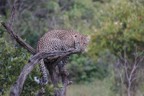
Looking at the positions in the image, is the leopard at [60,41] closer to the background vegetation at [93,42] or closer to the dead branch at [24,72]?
the background vegetation at [93,42]

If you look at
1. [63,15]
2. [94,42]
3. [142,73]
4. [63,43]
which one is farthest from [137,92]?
[63,15]

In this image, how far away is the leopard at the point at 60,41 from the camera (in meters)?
9.53

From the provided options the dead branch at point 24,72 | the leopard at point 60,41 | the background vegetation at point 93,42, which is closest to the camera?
the dead branch at point 24,72

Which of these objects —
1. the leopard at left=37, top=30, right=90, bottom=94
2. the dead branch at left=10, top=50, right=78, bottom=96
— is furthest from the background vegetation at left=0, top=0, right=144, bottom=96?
the dead branch at left=10, top=50, right=78, bottom=96

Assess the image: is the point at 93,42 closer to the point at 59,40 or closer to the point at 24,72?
the point at 59,40

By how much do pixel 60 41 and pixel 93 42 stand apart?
5.94 m

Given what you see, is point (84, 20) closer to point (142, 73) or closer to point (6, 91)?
A: point (142, 73)

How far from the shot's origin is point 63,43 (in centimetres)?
1017

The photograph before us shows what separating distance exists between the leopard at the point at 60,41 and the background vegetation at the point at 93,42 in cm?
57

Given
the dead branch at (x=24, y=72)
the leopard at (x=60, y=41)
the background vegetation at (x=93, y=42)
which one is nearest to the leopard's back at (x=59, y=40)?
the leopard at (x=60, y=41)

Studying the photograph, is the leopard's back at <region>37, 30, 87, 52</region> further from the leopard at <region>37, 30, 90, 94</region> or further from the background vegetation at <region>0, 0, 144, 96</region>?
the background vegetation at <region>0, 0, 144, 96</region>

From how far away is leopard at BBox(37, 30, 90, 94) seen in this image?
31.3 feet

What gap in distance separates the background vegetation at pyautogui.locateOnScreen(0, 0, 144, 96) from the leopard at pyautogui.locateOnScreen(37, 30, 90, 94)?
0.57 meters

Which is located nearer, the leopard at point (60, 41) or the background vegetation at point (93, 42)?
the background vegetation at point (93, 42)
